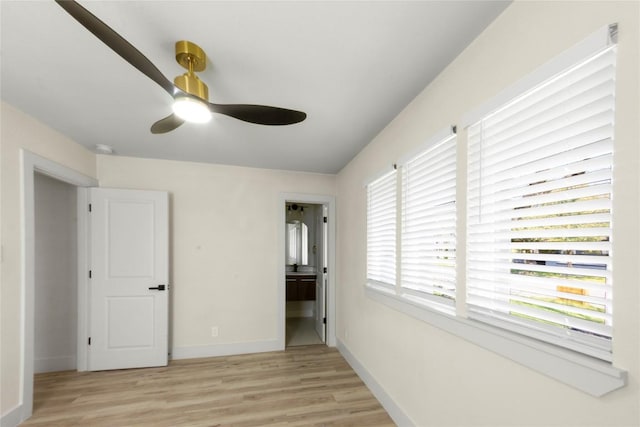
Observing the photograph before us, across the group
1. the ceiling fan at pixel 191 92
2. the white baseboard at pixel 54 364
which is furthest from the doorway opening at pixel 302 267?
the ceiling fan at pixel 191 92

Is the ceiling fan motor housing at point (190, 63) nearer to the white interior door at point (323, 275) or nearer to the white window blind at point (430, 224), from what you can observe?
the white window blind at point (430, 224)

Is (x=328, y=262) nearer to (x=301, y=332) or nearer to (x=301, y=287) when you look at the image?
(x=301, y=287)

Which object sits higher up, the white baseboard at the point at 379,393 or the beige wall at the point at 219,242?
the beige wall at the point at 219,242

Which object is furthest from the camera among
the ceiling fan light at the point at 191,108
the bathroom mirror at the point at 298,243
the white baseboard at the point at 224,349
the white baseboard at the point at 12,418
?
the bathroom mirror at the point at 298,243

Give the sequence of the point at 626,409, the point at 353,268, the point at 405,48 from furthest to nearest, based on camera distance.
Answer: the point at 353,268 < the point at 405,48 < the point at 626,409

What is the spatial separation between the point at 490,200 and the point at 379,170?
135 cm

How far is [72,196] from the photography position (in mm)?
3232

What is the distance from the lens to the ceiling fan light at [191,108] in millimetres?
1357

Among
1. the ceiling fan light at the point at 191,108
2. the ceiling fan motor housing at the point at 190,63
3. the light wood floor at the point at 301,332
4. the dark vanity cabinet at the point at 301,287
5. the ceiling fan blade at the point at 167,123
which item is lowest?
the light wood floor at the point at 301,332

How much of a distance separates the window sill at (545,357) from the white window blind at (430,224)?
0.18 m

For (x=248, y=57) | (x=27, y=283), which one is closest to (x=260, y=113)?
(x=248, y=57)

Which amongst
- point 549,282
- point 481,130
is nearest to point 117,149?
point 481,130

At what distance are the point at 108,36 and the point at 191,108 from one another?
43cm

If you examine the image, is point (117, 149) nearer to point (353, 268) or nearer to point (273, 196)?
point (273, 196)
